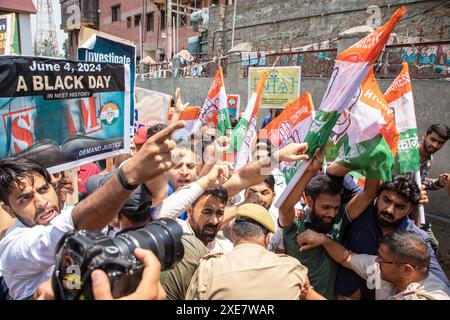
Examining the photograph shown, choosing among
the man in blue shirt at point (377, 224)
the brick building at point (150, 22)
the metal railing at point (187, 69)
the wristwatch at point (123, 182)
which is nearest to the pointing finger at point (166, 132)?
the wristwatch at point (123, 182)

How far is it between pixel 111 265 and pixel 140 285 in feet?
0.38

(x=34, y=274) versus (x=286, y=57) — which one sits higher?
(x=286, y=57)

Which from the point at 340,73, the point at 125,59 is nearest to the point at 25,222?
the point at 340,73

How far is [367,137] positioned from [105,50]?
9.86 feet

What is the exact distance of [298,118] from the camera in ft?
11.5

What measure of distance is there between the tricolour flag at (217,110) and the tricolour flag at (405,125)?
183cm

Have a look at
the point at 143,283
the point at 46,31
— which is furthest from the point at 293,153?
the point at 46,31

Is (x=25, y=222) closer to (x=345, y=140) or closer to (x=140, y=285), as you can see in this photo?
(x=140, y=285)

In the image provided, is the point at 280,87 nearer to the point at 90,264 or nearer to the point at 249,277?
the point at 249,277

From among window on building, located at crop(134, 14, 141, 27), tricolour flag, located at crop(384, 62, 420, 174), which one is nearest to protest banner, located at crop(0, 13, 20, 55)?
tricolour flag, located at crop(384, 62, 420, 174)

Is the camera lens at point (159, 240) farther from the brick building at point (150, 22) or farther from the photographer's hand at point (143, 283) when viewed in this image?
the brick building at point (150, 22)

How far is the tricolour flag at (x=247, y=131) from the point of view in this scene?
3354mm

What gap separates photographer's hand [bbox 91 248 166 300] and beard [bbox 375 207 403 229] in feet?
5.31

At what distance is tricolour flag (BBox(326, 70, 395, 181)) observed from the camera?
2.21 m
